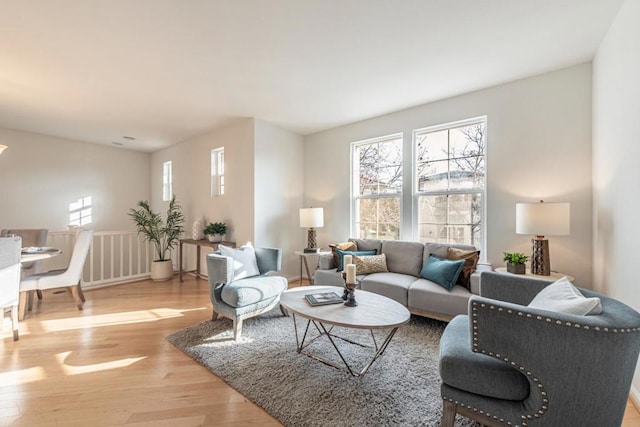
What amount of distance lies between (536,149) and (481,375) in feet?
8.62

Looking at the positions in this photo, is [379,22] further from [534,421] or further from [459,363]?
[534,421]

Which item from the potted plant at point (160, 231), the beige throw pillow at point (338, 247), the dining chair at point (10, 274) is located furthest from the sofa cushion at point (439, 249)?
the potted plant at point (160, 231)

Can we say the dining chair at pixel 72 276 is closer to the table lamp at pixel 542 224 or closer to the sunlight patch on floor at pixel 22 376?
the sunlight patch on floor at pixel 22 376

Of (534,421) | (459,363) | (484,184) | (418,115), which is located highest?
(418,115)

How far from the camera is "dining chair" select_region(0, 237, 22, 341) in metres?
2.40

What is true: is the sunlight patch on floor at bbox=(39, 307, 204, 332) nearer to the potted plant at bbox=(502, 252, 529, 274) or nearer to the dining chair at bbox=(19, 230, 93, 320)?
the dining chair at bbox=(19, 230, 93, 320)

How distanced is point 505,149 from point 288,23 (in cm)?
260

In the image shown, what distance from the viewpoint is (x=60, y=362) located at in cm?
213

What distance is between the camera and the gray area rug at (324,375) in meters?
1.57

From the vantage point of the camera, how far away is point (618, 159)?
2006mm

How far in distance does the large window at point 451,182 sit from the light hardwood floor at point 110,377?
2.02 metres

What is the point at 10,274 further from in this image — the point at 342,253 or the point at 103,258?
the point at 342,253

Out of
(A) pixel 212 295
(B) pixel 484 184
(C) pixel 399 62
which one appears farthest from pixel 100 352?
(B) pixel 484 184

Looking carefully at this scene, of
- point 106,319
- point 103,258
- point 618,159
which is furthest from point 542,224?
point 103,258
